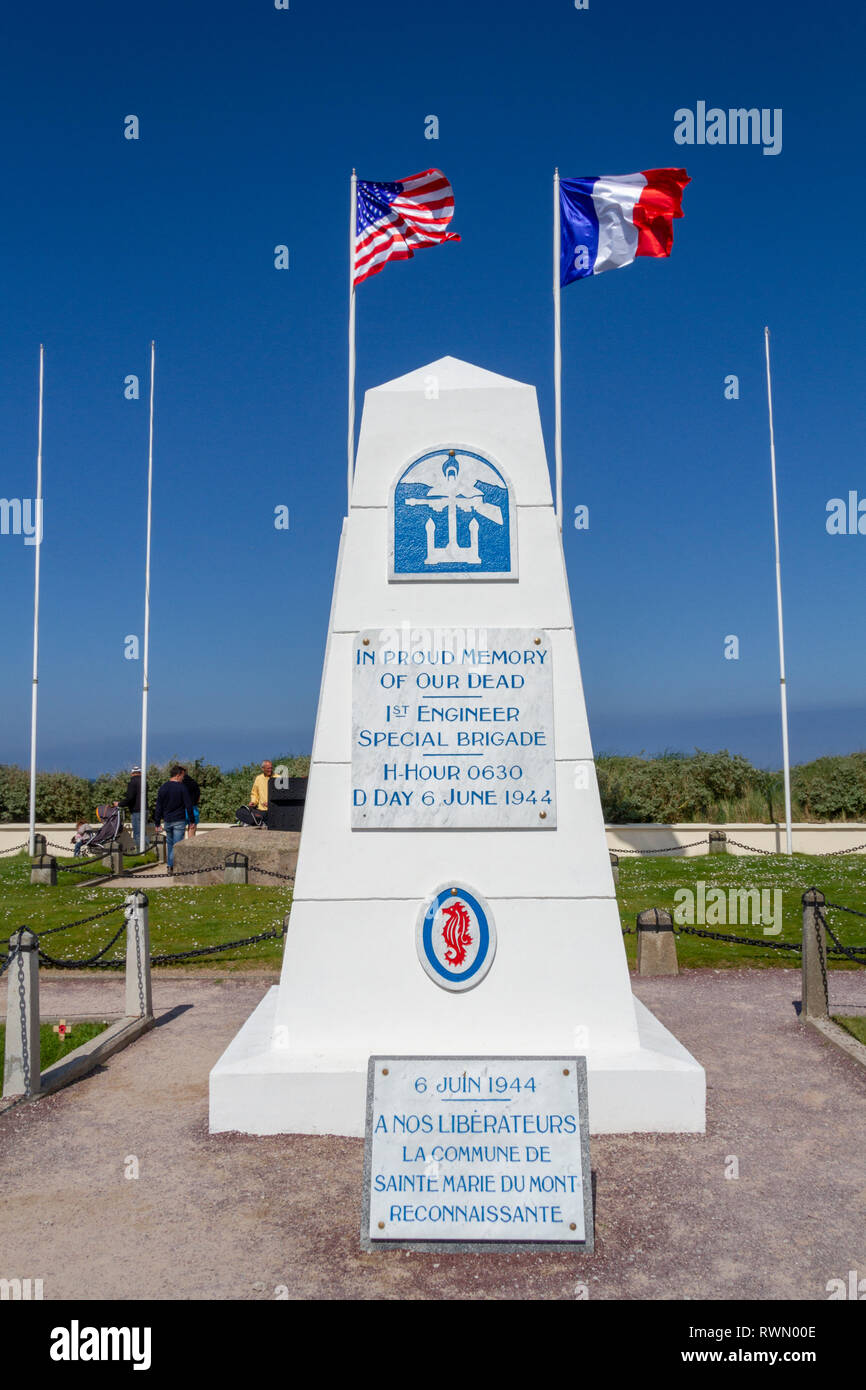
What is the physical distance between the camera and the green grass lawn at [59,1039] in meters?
7.28

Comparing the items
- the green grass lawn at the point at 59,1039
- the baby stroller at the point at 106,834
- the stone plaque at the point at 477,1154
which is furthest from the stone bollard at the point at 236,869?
the stone plaque at the point at 477,1154

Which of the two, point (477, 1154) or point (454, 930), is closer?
point (477, 1154)

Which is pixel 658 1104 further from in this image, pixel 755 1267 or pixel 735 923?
pixel 735 923

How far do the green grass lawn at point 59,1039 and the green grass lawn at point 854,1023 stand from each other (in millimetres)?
5864

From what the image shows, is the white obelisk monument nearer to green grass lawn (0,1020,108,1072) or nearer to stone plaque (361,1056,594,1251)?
stone plaque (361,1056,594,1251)

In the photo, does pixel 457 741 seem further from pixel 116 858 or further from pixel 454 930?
pixel 116 858

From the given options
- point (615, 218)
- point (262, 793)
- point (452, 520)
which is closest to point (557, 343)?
point (615, 218)

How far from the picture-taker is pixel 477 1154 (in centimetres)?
425

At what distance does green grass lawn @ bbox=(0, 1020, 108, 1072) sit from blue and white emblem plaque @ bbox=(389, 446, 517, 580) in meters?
4.50

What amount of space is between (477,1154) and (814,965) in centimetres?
461

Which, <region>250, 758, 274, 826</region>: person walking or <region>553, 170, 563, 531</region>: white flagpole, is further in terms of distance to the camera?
<region>250, 758, 274, 826</region>: person walking

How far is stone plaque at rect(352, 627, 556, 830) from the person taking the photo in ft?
18.6

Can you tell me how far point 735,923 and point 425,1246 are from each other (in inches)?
382

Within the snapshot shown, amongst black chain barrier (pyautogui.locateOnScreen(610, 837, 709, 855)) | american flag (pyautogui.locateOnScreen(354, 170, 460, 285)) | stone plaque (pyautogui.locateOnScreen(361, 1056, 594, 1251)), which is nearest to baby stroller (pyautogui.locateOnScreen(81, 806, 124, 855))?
black chain barrier (pyautogui.locateOnScreen(610, 837, 709, 855))
